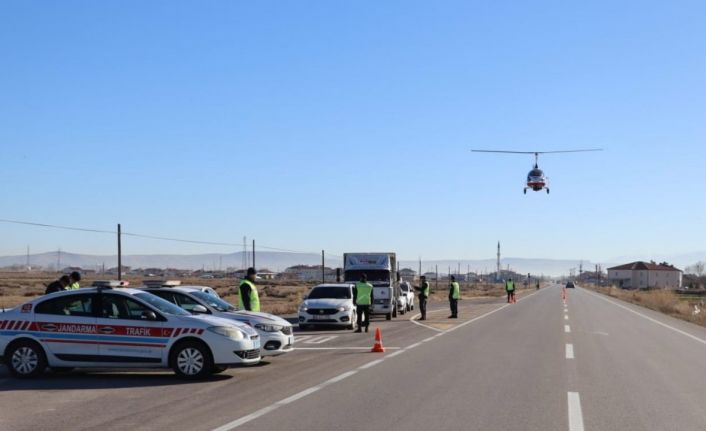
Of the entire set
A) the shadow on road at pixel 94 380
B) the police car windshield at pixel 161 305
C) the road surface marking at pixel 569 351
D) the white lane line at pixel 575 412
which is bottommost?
the road surface marking at pixel 569 351

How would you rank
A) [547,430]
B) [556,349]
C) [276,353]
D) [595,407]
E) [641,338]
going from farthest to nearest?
[641,338] < [556,349] < [276,353] < [595,407] < [547,430]

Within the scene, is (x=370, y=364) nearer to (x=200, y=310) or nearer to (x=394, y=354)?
(x=394, y=354)

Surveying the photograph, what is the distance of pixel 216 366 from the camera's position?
13391 mm

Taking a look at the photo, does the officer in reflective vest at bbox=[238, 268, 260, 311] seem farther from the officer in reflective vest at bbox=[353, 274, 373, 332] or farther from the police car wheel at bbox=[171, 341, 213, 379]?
the officer in reflective vest at bbox=[353, 274, 373, 332]

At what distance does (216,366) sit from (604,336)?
1448cm

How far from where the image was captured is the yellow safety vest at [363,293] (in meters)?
24.3

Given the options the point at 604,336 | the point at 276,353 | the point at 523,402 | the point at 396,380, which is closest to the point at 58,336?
the point at 276,353

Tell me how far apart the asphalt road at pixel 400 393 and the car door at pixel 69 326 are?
50 cm

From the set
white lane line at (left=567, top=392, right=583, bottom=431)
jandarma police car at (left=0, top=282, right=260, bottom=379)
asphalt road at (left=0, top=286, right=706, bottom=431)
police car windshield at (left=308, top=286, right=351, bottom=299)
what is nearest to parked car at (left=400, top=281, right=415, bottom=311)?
police car windshield at (left=308, top=286, right=351, bottom=299)

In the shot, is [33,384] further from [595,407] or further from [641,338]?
[641,338]

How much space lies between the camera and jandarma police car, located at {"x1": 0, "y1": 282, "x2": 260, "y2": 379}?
13.3 meters

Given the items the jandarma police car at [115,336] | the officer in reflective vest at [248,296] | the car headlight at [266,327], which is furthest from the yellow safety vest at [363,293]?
the jandarma police car at [115,336]

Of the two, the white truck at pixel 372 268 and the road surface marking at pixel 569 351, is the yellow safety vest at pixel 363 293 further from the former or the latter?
the white truck at pixel 372 268

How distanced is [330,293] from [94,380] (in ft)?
48.2
